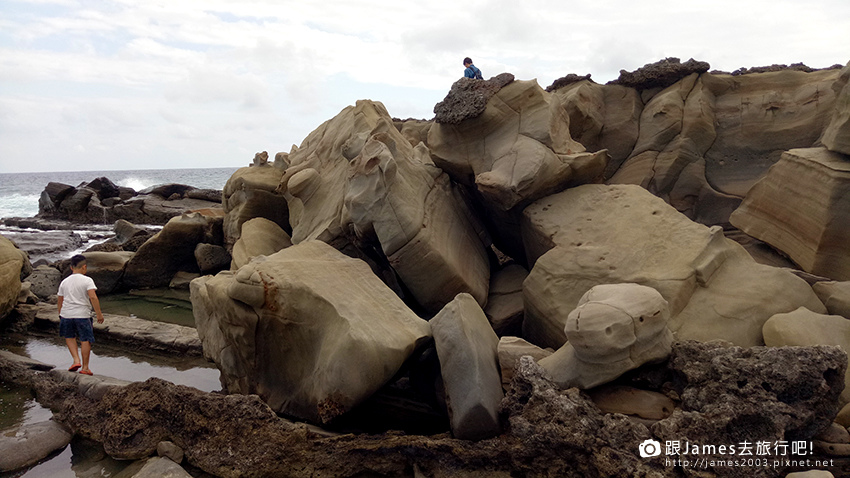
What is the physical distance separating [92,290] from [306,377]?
109 inches

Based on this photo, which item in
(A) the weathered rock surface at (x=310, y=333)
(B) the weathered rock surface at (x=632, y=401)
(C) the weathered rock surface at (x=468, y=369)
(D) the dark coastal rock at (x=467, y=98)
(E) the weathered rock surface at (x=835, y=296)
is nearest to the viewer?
(B) the weathered rock surface at (x=632, y=401)

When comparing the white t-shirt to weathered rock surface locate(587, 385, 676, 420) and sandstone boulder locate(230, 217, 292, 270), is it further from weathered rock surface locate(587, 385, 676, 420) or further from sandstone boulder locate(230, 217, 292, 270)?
weathered rock surface locate(587, 385, 676, 420)

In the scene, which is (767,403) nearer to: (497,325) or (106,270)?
(497,325)

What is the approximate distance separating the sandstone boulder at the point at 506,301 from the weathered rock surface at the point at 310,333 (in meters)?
1.13

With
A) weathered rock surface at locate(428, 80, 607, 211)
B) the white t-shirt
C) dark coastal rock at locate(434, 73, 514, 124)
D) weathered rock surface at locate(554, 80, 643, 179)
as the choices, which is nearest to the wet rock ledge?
the white t-shirt

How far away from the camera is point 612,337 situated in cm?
325

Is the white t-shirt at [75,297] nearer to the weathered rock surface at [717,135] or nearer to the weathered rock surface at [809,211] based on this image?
the weathered rock surface at [809,211]

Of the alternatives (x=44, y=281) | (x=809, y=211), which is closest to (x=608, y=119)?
(x=809, y=211)

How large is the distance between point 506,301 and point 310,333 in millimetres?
1971

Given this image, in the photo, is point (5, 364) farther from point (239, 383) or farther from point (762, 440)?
point (762, 440)

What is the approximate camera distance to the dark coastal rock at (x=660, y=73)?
8.82m

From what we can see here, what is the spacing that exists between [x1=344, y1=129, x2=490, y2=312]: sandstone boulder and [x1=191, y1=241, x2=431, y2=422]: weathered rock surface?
0.37 metres

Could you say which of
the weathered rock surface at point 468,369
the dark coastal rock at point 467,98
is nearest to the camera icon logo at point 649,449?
the weathered rock surface at point 468,369

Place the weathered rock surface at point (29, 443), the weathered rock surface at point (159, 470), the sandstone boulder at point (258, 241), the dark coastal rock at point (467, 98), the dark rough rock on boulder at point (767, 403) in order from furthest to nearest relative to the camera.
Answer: the sandstone boulder at point (258, 241) → the dark coastal rock at point (467, 98) → the weathered rock surface at point (29, 443) → the weathered rock surface at point (159, 470) → the dark rough rock on boulder at point (767, 403)
